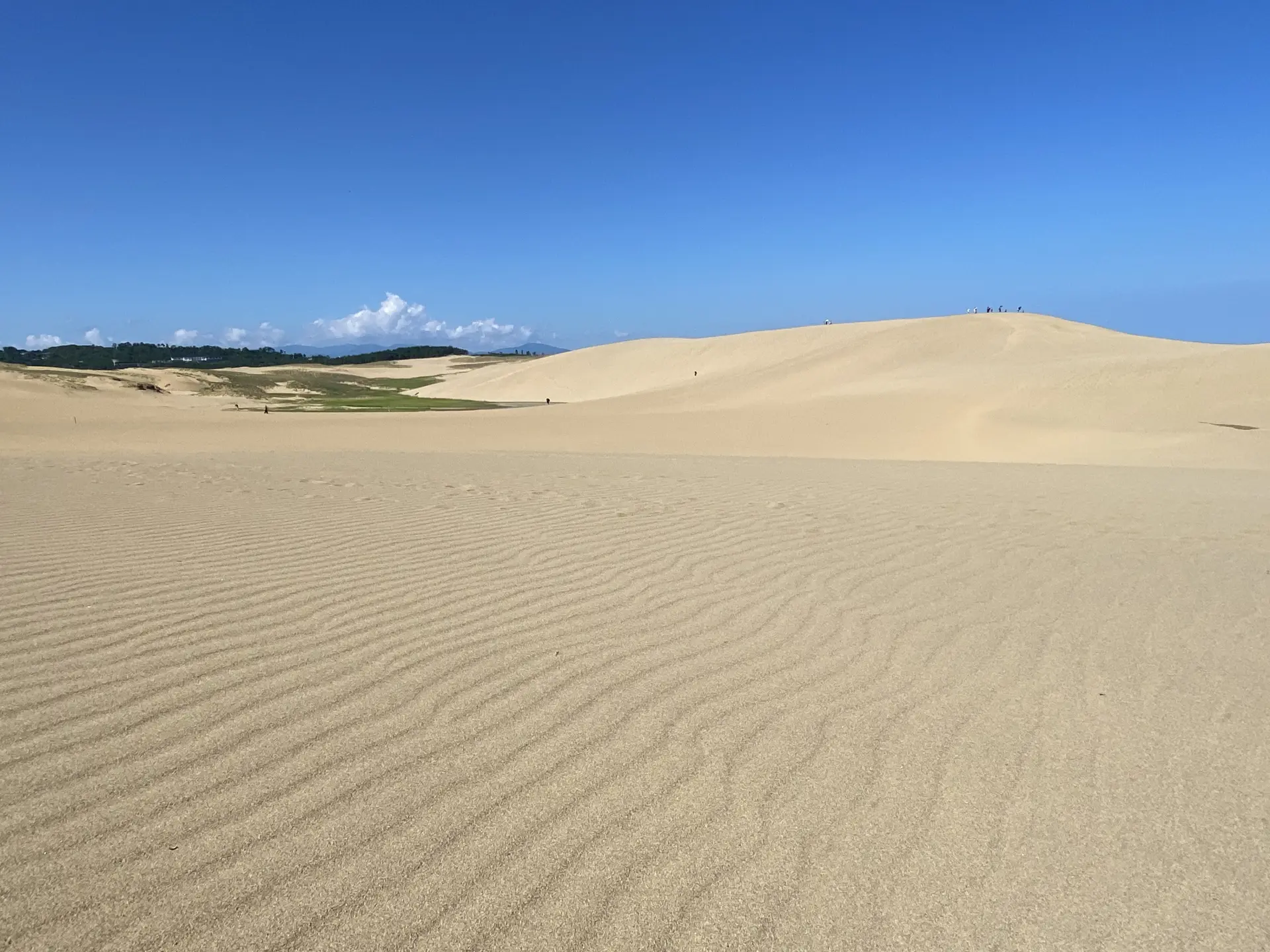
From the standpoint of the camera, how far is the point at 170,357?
305ft

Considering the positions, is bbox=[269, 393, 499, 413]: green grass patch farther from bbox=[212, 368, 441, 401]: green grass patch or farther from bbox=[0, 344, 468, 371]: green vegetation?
bbox=[0, 344, 468, 371]: green vegetation

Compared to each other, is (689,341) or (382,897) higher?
(689,341)

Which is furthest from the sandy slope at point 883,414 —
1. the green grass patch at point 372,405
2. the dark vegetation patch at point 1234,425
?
the green grass patch at point 372,405

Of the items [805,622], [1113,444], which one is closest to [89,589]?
[805,622]

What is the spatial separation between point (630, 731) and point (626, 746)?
0.12 meters

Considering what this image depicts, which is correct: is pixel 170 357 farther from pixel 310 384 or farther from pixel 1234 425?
pixel 1234 425

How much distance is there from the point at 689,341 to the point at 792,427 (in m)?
34.7

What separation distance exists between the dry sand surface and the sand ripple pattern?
0.05 ft

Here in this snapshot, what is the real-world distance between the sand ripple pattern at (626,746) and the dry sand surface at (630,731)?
15 mm

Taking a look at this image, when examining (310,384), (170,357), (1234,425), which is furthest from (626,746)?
(170,357)

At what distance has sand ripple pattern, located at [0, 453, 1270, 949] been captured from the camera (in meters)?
2.08

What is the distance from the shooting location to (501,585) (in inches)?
195

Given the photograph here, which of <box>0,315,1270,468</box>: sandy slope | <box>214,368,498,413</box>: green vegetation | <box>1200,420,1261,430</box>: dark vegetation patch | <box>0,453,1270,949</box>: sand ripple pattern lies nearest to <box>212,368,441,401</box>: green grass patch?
<box>214,368,498,413</box>: green vegetation

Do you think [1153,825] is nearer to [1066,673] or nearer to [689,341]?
[1066,673]
